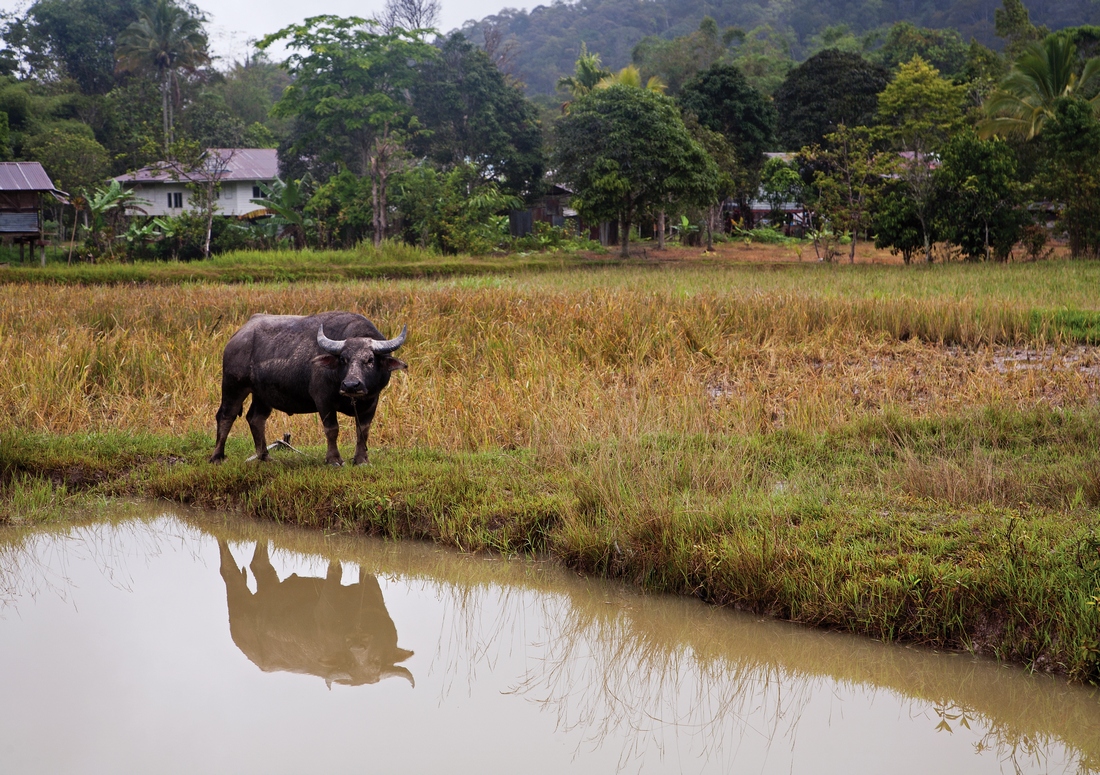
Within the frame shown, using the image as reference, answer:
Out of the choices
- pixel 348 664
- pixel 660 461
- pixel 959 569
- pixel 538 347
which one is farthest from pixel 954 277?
pixel 348 664

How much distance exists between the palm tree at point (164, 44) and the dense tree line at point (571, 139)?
0.30 feet

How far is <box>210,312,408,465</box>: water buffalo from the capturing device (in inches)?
217

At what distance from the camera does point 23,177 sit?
81.9ft

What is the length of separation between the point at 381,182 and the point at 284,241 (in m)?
3.25

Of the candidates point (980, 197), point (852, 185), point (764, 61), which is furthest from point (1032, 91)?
point (764, 61)

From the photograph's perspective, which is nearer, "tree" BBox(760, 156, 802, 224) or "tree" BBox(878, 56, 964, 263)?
"tree" BBox(878, 56, 964, 263)

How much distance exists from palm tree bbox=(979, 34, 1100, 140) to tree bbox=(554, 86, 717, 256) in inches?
281

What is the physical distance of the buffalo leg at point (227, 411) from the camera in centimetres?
620

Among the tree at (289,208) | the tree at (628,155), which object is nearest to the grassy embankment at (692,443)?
the tree at (628,155)

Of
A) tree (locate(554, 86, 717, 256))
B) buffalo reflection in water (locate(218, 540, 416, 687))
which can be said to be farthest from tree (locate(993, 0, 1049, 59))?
buffalo reflection in water (locate(218, 540, 416, 687))

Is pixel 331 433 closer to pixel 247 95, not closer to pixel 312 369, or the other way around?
pixel 312 369

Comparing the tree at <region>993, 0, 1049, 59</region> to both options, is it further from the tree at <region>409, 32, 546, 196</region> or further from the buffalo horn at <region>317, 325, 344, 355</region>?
the buffalo horn at <region>317, 325, 344, 355</region>

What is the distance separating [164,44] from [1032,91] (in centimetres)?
3130

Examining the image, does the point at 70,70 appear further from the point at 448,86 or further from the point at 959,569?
the point at 959,569
